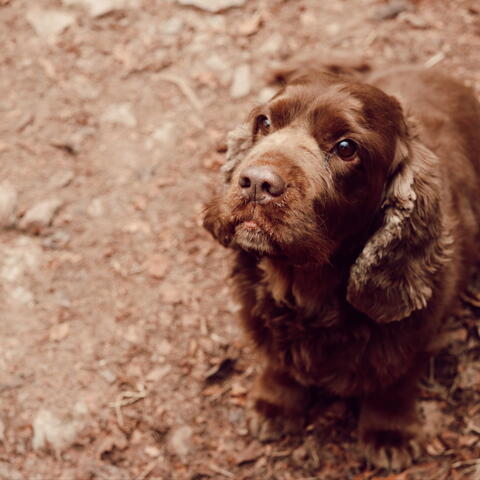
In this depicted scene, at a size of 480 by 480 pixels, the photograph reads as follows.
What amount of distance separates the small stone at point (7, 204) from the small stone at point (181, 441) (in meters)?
1.75

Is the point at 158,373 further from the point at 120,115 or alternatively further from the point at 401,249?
the point at 120,115

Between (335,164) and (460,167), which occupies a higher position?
(335,164)

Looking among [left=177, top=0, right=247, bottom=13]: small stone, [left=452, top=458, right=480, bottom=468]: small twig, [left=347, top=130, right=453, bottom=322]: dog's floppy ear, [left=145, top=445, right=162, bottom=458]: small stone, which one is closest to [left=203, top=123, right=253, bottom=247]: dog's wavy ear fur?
[left=347, top=130, right=453, bottom=322]: dog's floppy ear

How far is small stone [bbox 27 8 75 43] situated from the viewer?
501 centimetres

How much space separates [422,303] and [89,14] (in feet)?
11.4

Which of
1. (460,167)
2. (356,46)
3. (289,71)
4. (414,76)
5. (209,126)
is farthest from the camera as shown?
(356,46)

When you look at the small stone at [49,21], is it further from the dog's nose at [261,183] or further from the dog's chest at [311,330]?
the dog's nose at [261,183]

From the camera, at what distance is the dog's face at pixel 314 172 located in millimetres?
2701

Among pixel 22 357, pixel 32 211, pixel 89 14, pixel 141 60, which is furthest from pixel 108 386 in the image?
pixel 89 14

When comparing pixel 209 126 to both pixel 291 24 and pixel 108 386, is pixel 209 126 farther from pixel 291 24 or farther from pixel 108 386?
pixel 108 386

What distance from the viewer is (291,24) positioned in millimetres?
5254

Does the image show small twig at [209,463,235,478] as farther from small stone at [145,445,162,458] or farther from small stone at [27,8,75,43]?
small stone at [27,8,75,43]

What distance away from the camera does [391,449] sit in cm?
369

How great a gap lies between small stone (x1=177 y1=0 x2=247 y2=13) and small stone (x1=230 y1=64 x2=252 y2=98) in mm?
546
